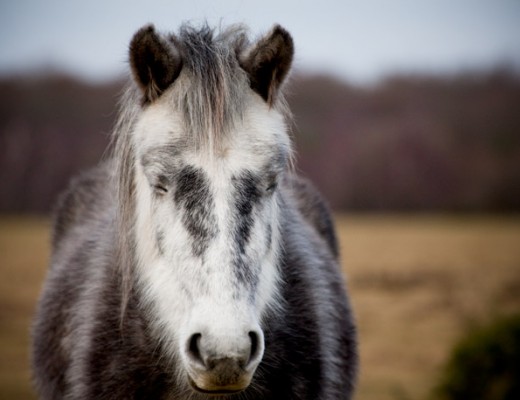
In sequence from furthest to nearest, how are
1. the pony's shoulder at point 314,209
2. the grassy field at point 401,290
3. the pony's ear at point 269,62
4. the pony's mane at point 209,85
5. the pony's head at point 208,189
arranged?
the grassy field at point 401,290, the pony's shoulder at point 314,209, the pony's ear at point 269,62, the pony's mane at point 209,85, the pony's head at point 208,189

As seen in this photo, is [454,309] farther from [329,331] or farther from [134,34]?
[134,34]

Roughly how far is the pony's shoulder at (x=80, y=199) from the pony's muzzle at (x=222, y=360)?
8.83 feet

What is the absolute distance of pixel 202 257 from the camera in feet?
9.06

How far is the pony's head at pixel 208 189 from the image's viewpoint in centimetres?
265

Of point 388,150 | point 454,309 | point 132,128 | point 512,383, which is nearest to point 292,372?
point 132,128

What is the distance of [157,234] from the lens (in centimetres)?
308

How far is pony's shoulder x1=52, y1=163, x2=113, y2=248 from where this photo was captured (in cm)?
523

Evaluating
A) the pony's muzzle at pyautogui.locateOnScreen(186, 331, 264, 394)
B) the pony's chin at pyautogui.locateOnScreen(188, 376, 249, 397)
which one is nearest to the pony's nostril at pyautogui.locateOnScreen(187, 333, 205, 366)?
the pony's muzzle at pyautogui.locateOnScreen(186, 331, 264, 394)

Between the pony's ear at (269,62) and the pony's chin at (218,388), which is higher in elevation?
the pony's ear at (269,62)

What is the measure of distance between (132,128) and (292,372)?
161 cm

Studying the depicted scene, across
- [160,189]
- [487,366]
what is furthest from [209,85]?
[487,366]

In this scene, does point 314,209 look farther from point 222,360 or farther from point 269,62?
point 222,360

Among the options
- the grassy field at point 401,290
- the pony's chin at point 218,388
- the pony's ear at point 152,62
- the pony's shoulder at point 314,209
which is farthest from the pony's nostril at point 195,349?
the grassy field at point 401,290

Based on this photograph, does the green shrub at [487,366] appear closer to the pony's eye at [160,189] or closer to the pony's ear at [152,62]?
the pony's eye at [160,189]
